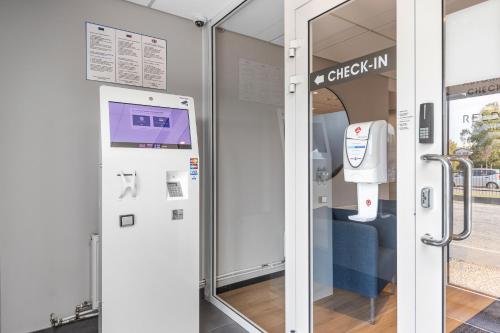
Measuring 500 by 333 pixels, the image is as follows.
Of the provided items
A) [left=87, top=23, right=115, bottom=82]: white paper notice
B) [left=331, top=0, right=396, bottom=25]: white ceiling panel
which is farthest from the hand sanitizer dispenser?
[left=87, top=23, right=115, bottom=82]: white paper notice

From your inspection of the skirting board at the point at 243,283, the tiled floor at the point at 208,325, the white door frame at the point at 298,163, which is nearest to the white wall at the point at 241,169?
the skirting board at the point at 243,283

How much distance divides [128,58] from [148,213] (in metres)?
1.44

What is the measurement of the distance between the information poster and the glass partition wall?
54 centimetres

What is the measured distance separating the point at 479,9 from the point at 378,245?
1.10 meters

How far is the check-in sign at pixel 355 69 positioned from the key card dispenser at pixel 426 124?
27 cm

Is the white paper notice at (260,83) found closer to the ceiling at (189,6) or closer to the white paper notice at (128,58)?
the ceiling at (189,6)

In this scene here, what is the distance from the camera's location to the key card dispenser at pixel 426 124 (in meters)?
1.29

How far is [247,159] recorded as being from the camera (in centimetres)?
308

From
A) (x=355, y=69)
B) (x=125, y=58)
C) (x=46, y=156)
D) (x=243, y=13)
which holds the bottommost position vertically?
(x=46, y=156)

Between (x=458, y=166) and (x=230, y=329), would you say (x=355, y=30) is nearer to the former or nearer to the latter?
(x=458, y=166)

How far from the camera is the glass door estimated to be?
1.18 m

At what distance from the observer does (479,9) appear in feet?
3.94

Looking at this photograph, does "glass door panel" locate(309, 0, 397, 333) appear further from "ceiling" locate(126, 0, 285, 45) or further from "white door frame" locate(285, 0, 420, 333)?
"ceiling" locate(126, 0, 285, 45)

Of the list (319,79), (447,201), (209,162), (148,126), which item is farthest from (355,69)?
(209,162)
